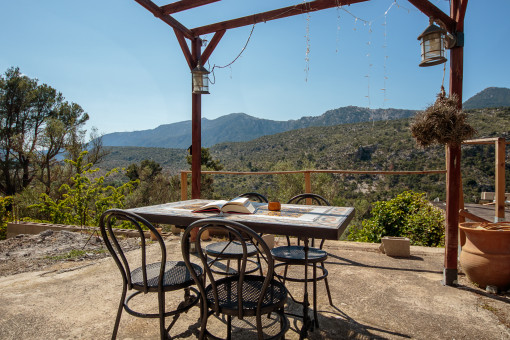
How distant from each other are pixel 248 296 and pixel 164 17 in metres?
3.11


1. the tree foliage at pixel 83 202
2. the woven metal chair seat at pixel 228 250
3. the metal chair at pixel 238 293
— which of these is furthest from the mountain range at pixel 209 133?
the metal chair at pixel 238 293

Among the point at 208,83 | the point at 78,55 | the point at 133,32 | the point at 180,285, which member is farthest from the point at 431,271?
the point at 78,55

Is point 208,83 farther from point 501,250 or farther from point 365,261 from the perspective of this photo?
point 501,250

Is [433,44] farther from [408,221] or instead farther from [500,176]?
[408,221]

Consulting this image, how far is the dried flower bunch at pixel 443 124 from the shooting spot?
2.30m

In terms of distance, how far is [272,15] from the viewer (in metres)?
3.27

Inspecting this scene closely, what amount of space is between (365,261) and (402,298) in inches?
34.3

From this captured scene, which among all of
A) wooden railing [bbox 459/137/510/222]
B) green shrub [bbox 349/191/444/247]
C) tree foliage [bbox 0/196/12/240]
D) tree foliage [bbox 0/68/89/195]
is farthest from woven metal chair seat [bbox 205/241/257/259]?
tree foliage [bbox 0/68/89/195]

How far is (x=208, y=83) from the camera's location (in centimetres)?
326

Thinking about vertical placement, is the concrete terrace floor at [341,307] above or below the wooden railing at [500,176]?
below

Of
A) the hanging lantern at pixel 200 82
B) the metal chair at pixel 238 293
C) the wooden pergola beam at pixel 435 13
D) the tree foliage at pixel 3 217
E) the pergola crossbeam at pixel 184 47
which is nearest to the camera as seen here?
the metal chair at pixel 238 293

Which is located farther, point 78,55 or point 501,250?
point 78,55

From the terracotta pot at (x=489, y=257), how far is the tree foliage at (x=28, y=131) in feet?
46.9

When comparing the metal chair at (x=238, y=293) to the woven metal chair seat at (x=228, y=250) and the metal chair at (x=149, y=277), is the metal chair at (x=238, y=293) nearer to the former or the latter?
the metal chair at (x=149, y=277)
